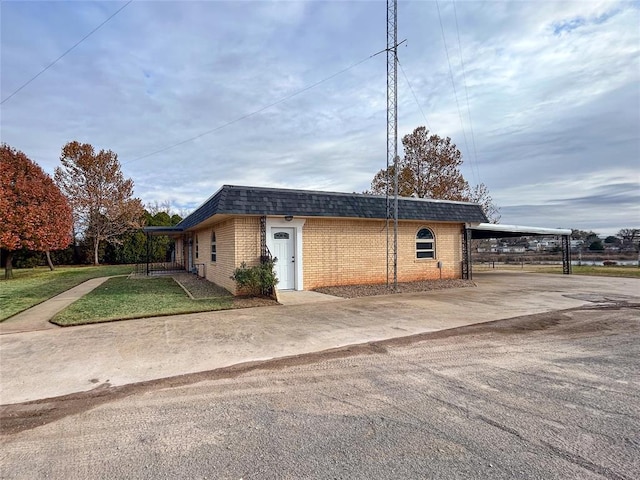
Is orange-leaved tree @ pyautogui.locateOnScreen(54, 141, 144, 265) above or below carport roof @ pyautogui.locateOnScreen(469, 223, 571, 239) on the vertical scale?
above

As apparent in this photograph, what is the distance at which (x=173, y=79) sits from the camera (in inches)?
528

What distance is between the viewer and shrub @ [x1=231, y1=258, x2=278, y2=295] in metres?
10.4

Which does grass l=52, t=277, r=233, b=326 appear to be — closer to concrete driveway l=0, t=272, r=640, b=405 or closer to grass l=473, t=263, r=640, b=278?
concrete driveway l=0, t=272, r=640, b=405

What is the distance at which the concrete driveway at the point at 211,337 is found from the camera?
4.61 meters

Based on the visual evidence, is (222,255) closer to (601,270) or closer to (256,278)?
(256,278)

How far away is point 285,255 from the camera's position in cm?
1210

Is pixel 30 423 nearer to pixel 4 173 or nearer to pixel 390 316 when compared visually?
pixel 390 316

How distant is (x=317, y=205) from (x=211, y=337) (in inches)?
260

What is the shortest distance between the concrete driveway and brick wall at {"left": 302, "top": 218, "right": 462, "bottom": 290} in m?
2.56

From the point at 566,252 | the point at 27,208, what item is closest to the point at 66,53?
the point at 27,208

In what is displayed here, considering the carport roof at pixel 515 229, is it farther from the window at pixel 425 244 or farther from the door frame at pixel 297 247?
the door frame at pixel 297 247

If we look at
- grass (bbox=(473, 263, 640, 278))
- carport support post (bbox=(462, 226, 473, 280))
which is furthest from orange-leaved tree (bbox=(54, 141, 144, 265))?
grass (bbox=(473, 263, 640, 278))

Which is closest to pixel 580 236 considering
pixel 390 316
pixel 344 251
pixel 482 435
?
pixel 344 251

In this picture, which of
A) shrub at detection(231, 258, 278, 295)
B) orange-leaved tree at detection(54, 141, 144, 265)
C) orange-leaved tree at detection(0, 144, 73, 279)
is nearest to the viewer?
shrub at detection(231, 258, 278, 295)
